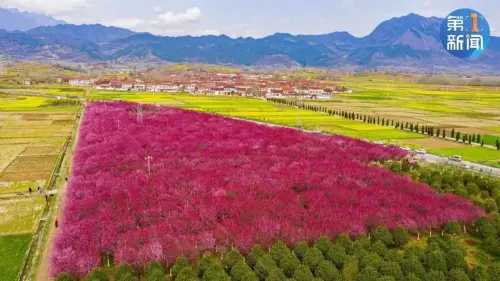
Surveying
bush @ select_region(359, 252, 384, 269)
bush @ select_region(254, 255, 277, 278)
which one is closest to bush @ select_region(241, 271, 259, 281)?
bush @ select_region(254, 255, 277, 278)

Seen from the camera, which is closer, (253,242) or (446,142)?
(253,242)

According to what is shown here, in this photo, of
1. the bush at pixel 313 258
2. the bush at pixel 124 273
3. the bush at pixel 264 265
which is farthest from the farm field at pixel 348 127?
the bush at pixel 124 273

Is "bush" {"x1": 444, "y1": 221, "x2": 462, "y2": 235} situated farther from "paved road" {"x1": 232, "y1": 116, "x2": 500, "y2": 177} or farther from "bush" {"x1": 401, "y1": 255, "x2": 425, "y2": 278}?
"paved road" {"x1": 232, "y1": 116, "x2": 500, "y2": 177}

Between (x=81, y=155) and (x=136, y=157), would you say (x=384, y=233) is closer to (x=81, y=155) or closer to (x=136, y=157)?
(x=136, y=157)

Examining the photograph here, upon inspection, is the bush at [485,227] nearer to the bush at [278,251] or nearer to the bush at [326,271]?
the bush at [326,271]

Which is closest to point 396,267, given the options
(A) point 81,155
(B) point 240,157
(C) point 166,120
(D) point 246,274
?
(D) point 246,274

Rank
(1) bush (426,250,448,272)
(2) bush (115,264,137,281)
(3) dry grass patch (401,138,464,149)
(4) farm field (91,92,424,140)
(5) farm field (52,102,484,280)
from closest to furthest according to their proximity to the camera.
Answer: (2) bush (115,264,137,281)
(1) bush (426,250,448,272)
(5) farm field (52,102,484,280)
(3) dry grass patch (401,138,464,149)
(4) farm field (91,92,424,140)

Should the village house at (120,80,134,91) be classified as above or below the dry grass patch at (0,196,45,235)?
above

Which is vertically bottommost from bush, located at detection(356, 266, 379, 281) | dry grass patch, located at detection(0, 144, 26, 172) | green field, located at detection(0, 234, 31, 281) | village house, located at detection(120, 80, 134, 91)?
green field, located at detection(0, 234, 31, 281)
